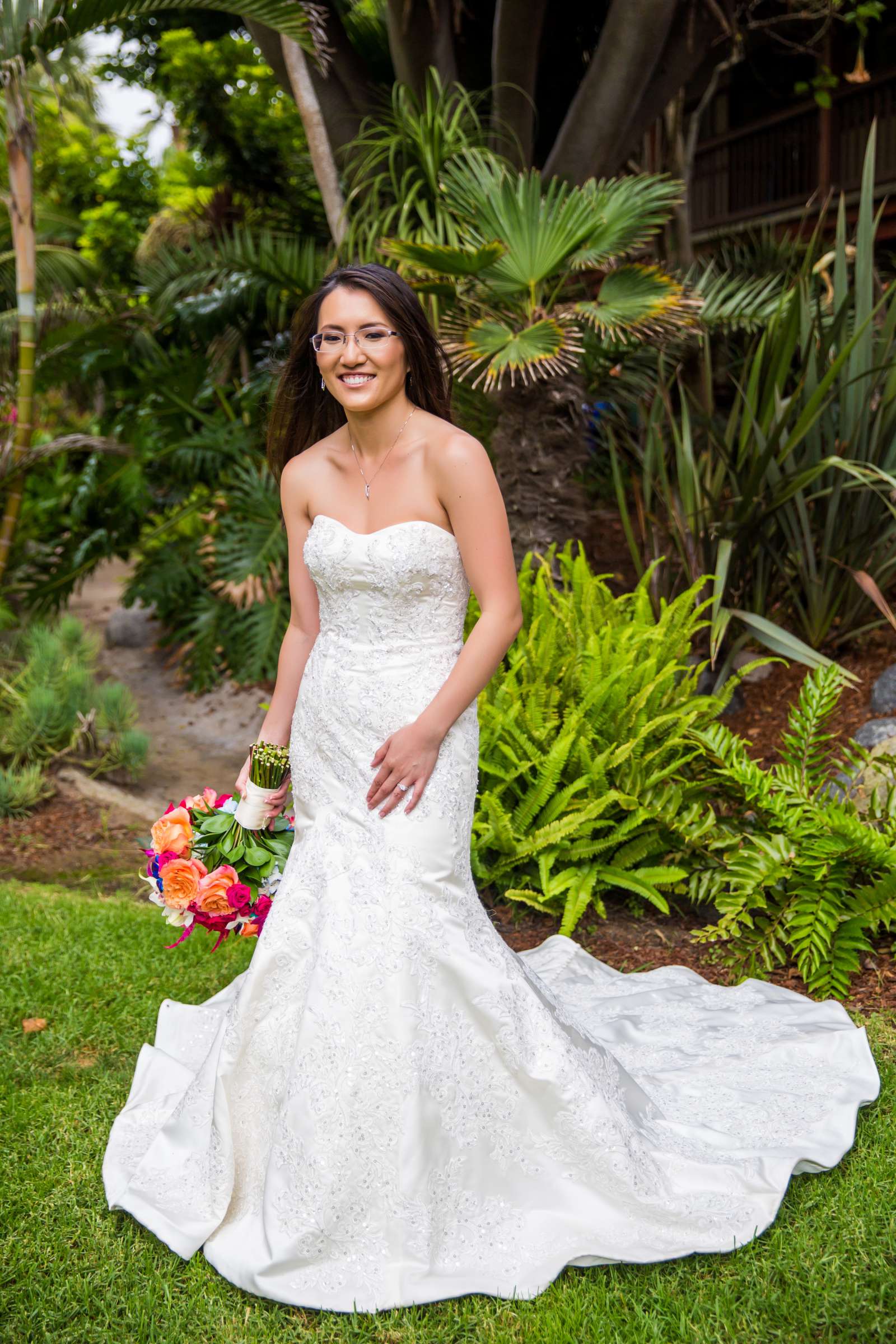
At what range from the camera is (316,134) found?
6.93m

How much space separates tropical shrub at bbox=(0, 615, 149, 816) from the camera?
6660 millimetres

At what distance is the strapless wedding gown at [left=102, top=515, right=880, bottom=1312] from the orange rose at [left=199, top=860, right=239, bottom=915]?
0.27 m

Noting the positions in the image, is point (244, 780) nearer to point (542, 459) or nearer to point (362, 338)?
point (362, 338)

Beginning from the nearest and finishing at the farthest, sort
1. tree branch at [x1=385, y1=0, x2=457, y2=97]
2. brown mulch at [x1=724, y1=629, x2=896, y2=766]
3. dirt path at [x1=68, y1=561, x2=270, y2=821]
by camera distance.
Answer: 1. brown mulch at [x1=724, y1=629, x2=896, y2=766]
2. tree branch at [x1=385, y1=0, x2=457, y2=97]
3. dirt path at [x1=68, y1=561, x2=270, y2=821]

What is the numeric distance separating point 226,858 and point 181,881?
13 cm

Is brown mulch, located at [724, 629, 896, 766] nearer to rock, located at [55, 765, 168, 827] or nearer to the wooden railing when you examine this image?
rock, located at [55, 765, 168, 827]

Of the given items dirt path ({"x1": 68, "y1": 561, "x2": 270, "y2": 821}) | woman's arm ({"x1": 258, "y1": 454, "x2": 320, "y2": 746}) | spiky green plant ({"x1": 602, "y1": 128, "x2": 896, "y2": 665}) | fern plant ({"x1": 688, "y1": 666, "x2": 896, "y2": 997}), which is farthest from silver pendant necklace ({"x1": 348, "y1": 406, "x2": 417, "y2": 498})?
dirt path ({"x1": 68, "y1": 561, "x2": 270, "y2": 821})

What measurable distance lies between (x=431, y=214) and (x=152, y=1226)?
19.3 feet

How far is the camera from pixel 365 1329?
93.9 inches

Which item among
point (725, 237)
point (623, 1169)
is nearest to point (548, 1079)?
point (623, 1169)

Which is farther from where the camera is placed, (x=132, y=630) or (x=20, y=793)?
(x=132, y=630)

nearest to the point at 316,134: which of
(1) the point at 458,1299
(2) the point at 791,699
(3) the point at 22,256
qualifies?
(3) the point at 22,256

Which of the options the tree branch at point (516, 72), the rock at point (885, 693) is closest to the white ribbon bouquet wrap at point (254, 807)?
the rock at point (885, 693)

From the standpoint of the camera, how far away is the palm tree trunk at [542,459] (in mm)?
5902
